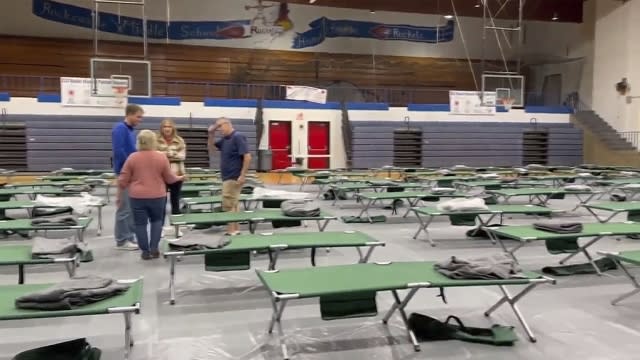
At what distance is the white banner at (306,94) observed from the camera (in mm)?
17422

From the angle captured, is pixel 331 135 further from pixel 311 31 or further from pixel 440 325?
pixel 440 325

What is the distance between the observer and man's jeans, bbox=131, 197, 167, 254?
4.88 meters

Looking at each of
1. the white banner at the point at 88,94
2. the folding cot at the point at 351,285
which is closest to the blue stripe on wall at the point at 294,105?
the white banner at the point at 88,94

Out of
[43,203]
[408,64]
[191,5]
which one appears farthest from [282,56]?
[43,203]

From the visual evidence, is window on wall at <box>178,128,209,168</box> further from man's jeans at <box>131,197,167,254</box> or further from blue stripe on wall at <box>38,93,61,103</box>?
man's jeans at <box>131,197,167,254</box>

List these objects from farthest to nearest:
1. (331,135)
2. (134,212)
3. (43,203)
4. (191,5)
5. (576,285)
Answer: (191,5) < (331,135) < (43,203) < (134,212) < (576,285)

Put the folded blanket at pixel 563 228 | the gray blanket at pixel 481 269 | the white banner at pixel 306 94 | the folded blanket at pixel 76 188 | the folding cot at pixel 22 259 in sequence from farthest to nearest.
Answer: the white banner at pixel 306 94
the folded blanket at pixel 76 188
the folded blanket at pixel 563 228
the folding cot at pixel 22 259
the gray blanket at pixel 481 269

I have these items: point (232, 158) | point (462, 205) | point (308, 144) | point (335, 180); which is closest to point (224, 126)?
point (232, 158)

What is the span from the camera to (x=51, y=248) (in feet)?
12.6

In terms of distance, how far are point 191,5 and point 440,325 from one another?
18.0 m

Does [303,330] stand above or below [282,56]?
below

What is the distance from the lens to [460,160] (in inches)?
738

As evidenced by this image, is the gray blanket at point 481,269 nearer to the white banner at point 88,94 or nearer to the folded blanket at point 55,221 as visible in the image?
the folded blanket at point 55,221

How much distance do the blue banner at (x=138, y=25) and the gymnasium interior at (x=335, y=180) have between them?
7 centimetres
